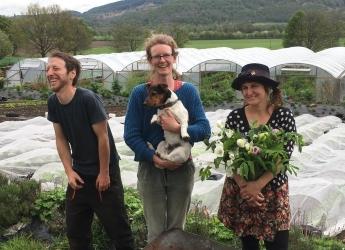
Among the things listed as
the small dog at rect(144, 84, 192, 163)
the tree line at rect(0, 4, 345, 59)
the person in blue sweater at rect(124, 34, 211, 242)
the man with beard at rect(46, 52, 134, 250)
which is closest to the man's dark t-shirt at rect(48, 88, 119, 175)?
the man with beard at rect(46, 52, 134, 250)

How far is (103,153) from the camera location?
3426mm

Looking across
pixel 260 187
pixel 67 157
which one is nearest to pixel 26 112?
pixel 67 157

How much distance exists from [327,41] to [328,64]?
22.2 m

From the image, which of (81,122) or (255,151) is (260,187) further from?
(81,122)

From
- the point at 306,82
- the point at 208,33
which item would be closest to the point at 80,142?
the point at 306,82

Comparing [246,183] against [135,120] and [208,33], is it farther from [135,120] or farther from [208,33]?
[208,33]

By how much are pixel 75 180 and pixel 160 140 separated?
787mm

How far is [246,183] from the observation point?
2.84m

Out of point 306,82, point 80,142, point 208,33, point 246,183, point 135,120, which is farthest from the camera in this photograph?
point 208,33

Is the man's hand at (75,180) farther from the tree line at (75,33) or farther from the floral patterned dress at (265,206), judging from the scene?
the tree line at (75,33)

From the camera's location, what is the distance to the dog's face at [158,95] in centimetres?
292

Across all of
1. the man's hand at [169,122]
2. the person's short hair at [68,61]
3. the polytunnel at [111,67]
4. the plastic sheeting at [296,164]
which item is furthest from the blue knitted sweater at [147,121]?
the polytunnel at [111,67]

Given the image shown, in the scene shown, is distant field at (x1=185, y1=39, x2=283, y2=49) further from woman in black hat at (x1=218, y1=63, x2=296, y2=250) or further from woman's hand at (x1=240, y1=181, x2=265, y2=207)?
woman's hand at (x1=240, y1=181, x2=265, y2=207)

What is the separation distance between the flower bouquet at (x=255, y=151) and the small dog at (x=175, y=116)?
240 mm
